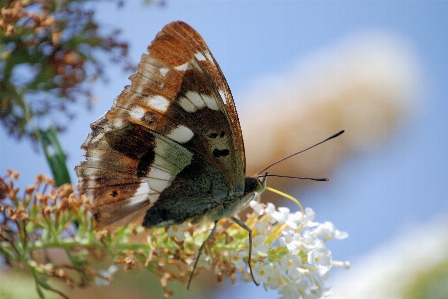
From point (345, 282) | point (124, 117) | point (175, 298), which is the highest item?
point (124, 117)

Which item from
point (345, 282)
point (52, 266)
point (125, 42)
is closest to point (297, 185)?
point (345, 282)

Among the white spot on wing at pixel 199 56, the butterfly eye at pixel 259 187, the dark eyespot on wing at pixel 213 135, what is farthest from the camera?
the butterfly eye at pixel 259 187

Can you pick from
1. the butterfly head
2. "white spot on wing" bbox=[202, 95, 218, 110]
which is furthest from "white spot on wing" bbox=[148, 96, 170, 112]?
the butterfly head

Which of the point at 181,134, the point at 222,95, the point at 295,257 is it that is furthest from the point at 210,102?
the point at 295,257

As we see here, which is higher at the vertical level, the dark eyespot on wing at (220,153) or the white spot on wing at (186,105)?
the white spot on wing at (186,105)

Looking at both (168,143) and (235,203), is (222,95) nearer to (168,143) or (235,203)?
(168,143)

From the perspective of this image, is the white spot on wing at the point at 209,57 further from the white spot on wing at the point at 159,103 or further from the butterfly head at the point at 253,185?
the butterfly head at the point at 253,185

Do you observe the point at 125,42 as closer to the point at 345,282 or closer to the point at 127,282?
the point at 127,282

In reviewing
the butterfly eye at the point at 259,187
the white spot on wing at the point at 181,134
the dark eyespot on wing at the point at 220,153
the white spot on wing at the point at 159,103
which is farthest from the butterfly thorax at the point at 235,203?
the white spot on wing at the point at 159,103
